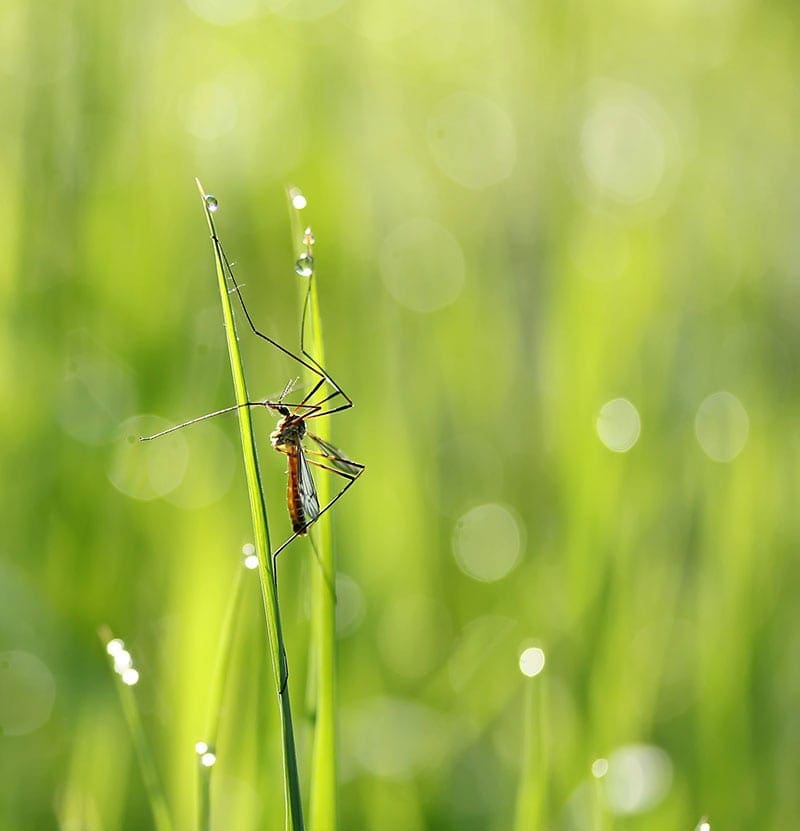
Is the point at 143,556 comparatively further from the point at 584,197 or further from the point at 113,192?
the point at 584,197

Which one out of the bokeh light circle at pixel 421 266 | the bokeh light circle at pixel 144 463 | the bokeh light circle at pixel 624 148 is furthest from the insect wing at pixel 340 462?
the bokeh light circle at pixel 624 148

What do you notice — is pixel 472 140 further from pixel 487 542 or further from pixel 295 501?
pixel 295 501

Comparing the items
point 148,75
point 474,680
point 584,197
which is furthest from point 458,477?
point 148,75

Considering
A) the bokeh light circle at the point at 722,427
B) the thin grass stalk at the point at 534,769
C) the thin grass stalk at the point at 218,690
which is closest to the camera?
the thin grass stalk at the point at 218,690

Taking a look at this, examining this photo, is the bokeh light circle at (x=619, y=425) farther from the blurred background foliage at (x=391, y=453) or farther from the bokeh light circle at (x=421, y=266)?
the bokeh light circle at (x=421, y=266)

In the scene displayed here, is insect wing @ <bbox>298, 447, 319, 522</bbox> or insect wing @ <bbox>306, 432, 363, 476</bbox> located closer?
insect wing @ <bbox>298, 447, 319, 522</bbox>

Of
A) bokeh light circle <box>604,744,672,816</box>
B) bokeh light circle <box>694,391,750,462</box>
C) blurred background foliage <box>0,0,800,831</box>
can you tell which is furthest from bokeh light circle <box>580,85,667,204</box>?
bokeh light circle <box>604,744,672,816</box>

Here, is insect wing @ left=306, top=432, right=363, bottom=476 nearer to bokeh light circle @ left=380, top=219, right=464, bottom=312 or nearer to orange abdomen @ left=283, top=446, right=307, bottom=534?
orange abdomen @ left=283, top=446, right=307, bottom=534

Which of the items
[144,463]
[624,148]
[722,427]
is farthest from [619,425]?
[624,148]

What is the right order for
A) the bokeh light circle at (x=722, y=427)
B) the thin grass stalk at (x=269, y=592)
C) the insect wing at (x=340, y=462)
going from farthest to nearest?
the bokeh light circle at (x=722, y=427) → the insect wing at (x=340, y=462) → the thin grass stalk at (x=269, y=592)
